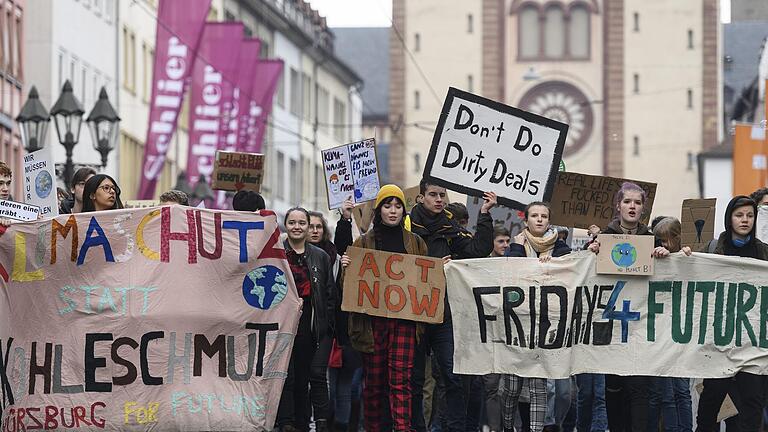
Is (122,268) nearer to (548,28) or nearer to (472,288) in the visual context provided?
(472,288)

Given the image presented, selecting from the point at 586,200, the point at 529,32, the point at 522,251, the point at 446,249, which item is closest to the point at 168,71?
the point at 586,200

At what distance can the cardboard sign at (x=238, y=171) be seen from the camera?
16781mm

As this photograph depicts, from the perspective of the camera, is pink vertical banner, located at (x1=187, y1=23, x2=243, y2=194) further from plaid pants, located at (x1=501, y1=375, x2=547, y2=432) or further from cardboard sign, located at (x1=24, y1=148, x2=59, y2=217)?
plaid pants, located at (x1=501, y1=375, x2=547, y2=432)

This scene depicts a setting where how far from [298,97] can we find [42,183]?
58.2m

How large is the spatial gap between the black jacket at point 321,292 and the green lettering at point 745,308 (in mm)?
2522

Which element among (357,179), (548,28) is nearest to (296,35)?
(548,28)

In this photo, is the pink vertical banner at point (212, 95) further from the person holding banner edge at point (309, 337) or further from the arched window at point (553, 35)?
the arched window at point (553, 35)

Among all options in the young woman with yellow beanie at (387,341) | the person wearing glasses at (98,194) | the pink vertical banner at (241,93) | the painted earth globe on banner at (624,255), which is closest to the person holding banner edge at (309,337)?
the young woman with yellow beanie at (387,341)

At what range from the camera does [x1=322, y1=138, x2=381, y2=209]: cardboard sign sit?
15.7 meters

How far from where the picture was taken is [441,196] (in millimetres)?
13586

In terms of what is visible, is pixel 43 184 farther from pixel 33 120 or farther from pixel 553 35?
pixel 553 35

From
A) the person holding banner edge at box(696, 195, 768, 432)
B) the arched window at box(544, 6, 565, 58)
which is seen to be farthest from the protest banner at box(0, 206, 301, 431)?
the arched window at box(544, 6, 565, 58)

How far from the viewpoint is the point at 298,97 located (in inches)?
2830

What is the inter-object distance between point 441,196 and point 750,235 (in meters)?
1.94
